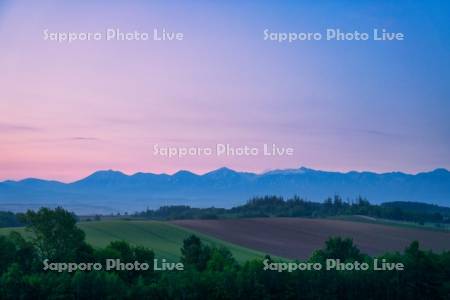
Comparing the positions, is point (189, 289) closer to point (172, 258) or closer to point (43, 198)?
point (172, 258)

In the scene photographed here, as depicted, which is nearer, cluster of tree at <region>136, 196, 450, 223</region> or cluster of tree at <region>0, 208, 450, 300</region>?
cluster of tree at <region>0, 208, 450, 300</region>

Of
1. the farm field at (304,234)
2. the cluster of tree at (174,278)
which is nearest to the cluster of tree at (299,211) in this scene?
the farm field at (304,234)

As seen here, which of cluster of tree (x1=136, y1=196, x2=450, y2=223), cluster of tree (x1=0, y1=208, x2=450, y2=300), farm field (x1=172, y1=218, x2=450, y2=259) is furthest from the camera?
cluster of tree (x1=136, y1=196, x2=450, y2=223)

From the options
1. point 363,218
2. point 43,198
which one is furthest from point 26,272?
point 43,198

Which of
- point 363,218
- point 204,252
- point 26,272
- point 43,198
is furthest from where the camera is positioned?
point 43,198

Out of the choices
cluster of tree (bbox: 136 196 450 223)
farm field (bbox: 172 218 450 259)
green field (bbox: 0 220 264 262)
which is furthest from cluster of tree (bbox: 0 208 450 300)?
cluster of tree (bbox: 136 196 450 223)

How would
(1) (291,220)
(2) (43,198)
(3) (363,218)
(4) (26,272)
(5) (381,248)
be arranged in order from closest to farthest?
(4) (26,272), (5) (381,248), (1) (291,220), (3) (363,218), (2) (43,198)

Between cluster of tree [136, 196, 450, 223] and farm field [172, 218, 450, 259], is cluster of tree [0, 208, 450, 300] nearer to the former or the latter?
farm field [172, 218, 450, 259]
